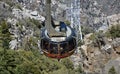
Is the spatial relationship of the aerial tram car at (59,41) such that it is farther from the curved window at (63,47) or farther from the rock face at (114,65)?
the rock face at (114,65)

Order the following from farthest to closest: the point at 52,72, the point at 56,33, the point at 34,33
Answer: the point at 34,33 → the point at 52,72 → the point at 56,33

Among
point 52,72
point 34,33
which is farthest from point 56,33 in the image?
point 34,33

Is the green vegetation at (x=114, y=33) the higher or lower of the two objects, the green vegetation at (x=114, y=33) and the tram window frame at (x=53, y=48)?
the lower

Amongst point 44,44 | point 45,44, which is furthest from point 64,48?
point 44,44

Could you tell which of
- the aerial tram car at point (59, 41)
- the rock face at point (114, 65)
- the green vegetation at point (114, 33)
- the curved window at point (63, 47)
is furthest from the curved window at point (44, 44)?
the green vegetation at point (114, 33)

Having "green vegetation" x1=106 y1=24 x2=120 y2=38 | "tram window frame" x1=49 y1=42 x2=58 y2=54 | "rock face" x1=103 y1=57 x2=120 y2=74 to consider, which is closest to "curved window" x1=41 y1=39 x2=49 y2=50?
"tram window frame" x1=49 y1=42 x2=58 y2=54

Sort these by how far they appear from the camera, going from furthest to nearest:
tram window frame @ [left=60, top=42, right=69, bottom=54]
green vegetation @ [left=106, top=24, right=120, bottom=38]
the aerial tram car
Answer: green vegetation @ [left=106, top=24, right=120, bottom=38] → tram window frame @ [left=60, top=42, right=69, bottom=54] → the aerial tram car

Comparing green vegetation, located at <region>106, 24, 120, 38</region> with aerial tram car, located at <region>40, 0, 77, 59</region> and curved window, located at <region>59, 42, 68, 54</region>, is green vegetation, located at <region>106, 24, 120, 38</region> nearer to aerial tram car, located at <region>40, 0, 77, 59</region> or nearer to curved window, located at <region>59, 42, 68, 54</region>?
aerial tram car, located at <region>40, 0, 77, 59</region>

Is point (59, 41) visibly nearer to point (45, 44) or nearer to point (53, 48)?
point (53, 48)

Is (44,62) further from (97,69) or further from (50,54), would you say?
(50,54)

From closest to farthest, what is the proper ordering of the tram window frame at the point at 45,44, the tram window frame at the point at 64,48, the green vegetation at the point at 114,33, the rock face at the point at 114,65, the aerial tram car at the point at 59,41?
the aerial tram car at the point at 59,41 → the tram window frame at the point at 64,48 → the tram window frame at the point at 45,44 → the rock face at the point at 114,65 → the green vegetation at the point at 114,33

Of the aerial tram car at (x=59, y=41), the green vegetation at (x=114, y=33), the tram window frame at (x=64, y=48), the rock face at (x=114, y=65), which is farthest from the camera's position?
the green vegetation at (x=114, y=33)
